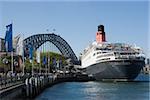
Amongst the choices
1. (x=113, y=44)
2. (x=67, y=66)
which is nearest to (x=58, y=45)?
(x=67, y=66)

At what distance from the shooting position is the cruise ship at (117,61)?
10806 cm

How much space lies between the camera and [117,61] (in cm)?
10800

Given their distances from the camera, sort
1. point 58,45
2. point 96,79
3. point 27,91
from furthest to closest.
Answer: point 58,45 < point 96,79 < point 27,91

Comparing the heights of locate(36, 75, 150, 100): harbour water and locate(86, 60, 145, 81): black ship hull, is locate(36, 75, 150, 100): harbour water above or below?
below

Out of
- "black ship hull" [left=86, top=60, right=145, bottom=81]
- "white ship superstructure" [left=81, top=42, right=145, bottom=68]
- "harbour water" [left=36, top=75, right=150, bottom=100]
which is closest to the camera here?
"harbour water" [left=36, top=75, right=150, bottom=100]

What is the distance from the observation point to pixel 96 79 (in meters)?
119

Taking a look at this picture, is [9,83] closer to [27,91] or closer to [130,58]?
[27,91]

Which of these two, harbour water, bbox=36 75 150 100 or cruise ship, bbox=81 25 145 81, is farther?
cruise ship, bbox=81 25 145 81

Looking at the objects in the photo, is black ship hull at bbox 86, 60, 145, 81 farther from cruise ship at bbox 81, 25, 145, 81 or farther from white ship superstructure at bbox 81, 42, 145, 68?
white ship superstructure at bbox 81, 42, 145, 68

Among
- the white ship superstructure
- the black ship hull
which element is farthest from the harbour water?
the white ship superstructure

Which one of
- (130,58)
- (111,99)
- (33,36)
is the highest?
(33,36)

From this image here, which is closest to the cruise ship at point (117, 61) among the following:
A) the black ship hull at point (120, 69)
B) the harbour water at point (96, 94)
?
the black ship hull at point (120, 69)

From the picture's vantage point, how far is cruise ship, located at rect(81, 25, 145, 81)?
Result: 10806cm

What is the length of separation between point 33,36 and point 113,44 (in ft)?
217
